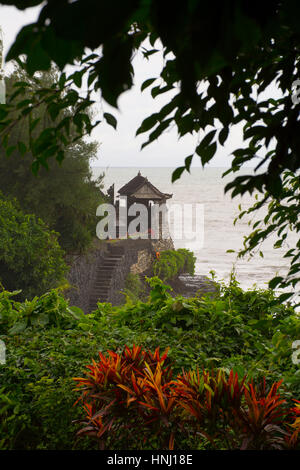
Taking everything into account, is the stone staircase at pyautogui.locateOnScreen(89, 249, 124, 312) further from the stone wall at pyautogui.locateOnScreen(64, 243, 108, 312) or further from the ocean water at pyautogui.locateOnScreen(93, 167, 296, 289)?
the ocean water at pyautogui.locateOnScreen(93, 167, 296, 289)

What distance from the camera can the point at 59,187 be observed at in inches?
647

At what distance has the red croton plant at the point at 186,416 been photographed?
7.80 feet

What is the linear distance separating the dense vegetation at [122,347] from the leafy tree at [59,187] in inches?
488

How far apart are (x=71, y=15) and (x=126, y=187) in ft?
73.7

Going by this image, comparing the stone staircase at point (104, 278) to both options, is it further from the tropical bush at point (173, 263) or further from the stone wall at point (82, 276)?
the tropical bush at point (173, 263)

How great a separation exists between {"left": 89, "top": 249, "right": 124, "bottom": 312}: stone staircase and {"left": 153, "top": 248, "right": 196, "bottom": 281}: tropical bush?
2883 millimetres

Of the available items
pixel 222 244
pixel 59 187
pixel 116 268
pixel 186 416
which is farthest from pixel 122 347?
pixel 222 244

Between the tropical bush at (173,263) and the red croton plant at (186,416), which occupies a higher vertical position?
the tropical bush at (173,263)

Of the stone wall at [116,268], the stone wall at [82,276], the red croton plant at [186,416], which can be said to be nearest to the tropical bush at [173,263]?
the stone wall at [116,268]

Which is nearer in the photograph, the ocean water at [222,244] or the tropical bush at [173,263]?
the tropical bush at [173,263]

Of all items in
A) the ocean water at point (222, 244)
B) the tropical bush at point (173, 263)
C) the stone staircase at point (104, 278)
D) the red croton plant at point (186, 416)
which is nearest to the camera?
the red croton plant at point (186, 416)

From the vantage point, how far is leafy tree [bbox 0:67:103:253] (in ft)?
53.0

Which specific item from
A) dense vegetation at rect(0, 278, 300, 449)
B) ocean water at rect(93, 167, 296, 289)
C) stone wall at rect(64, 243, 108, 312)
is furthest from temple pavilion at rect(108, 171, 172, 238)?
dense vegetation at rect(0, 278, 300, 449)

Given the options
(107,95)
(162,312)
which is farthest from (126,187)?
(107,95)
